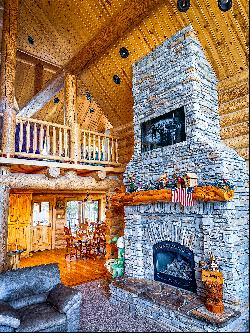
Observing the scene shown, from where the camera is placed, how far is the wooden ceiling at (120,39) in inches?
206

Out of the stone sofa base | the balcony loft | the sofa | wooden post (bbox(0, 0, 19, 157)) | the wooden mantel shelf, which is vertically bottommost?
the stone sofa base

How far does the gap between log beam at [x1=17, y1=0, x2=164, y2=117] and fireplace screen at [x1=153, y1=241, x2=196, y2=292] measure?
5.15 m

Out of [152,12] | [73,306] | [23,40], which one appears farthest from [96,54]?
[73,306]

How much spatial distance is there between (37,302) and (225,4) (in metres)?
6.40

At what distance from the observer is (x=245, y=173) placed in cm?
522

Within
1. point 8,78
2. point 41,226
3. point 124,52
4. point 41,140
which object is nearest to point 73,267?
point 41,226

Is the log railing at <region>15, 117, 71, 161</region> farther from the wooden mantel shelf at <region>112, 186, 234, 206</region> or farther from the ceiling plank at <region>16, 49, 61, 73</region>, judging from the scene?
the ceiling plank at <region>16, 49, 61, 73</region>

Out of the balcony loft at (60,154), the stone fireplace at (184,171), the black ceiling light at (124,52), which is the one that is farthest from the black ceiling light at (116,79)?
the balcony loft at (60,154)

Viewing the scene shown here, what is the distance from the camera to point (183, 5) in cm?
546

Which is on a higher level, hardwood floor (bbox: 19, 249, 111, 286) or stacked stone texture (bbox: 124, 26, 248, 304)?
stacked stone texture (bbox: 124, 26, 248, 304)

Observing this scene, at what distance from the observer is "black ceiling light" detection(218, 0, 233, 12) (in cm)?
493

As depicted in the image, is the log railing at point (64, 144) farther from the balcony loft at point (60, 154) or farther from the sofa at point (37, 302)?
the sofa at point (37, 302)

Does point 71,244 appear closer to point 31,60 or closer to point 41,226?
point 41,226

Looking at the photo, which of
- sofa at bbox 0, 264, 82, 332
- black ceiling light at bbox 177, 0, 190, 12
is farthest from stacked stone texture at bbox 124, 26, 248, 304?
sofa at bbox 0, 264, 82, 332
